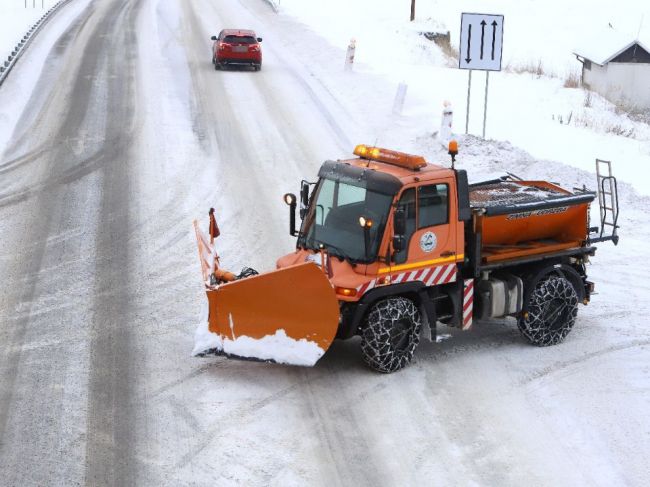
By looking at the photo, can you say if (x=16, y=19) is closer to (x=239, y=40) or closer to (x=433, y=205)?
(x=239, y=40)

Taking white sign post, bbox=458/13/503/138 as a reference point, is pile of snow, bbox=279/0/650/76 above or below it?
below

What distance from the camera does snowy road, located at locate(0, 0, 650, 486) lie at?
937 cm

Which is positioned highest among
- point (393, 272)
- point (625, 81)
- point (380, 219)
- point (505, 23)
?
point (380, 219)

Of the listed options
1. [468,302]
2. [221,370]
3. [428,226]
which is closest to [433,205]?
[428,226]

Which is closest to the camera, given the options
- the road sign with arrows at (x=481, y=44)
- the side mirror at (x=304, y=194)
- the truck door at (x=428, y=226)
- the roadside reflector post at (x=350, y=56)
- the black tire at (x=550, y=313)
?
the truck door at (x=428, y=226)

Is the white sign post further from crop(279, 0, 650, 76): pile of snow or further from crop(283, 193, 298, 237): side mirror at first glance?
crop(279, 0, 650, 76): pile of snow

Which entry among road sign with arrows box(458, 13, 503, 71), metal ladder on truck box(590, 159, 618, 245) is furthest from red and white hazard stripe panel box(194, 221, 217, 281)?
road sign with arrows box(458, 13, 503, 71)

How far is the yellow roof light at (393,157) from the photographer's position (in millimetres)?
11195

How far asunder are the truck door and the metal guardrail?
61.2 ft

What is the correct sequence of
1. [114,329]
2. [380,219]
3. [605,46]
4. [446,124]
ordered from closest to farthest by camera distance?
[380,219] < [114,329] < [446,124] < [605,46]

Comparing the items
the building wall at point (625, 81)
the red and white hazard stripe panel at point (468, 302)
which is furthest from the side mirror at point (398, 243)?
the building wall at point (625, 81)

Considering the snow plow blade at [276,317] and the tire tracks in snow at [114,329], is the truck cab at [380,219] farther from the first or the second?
the tire tracks in snow at [114,329]

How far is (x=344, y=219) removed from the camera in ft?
37.0

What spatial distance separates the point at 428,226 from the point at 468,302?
1275mm
